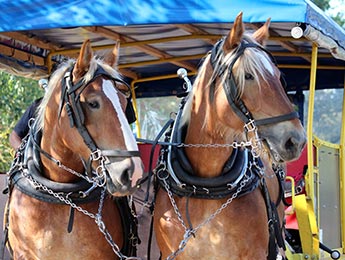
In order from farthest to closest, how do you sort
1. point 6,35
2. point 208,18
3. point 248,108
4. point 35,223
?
point 6,35 < point 208,18 < point 35,223 < point 248,108

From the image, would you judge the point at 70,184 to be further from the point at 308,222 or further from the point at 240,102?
the point at 308,222

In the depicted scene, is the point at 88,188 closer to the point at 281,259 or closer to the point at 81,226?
the point at 81,226

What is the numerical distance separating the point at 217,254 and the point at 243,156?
2.13 feet

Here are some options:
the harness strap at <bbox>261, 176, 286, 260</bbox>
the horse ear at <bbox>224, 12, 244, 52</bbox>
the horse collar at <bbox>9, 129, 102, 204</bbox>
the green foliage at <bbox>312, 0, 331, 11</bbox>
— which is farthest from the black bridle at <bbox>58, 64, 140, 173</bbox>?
the green foliage at <bbox>312, 0, 331, 11</bbox>

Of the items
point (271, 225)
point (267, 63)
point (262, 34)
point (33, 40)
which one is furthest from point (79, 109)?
point (33, 40)

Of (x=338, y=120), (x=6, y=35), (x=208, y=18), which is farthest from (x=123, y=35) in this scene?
(x=338, y=120)

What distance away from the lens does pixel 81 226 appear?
3.89m

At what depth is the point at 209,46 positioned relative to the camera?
225 inches

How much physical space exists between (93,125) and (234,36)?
929mm

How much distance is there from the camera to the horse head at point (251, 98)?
3.47 m

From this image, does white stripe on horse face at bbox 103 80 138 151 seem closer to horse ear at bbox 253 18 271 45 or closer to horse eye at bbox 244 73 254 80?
horse eye at bbox 244 73 254 80

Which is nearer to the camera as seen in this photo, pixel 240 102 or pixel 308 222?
pixel 240 102

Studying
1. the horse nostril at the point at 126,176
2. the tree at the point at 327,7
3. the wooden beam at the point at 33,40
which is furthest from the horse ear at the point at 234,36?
the tree at the point at 327,7

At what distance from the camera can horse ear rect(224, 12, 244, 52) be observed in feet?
12.0
